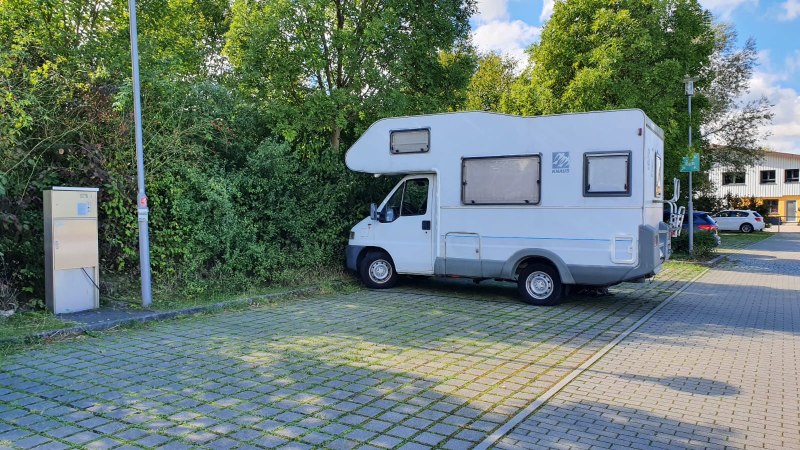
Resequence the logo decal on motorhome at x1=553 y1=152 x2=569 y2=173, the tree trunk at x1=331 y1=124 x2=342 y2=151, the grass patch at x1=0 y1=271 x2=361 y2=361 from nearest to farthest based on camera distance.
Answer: the grass patch at x1=0 y1=271 x2=361 y2=361
the logo decal on motorhome at x1=553 y1=152 x2=569 y2=173
the tree trunk at x1=331 y1=124 x2=342 y2=151

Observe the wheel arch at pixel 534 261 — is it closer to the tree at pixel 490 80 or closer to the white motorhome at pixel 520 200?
the white motorhome at pixel 520 200

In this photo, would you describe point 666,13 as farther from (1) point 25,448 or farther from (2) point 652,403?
(1) point 25,448

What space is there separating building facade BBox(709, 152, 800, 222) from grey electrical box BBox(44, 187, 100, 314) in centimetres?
6437

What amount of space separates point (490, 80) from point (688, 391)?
24.7 metres

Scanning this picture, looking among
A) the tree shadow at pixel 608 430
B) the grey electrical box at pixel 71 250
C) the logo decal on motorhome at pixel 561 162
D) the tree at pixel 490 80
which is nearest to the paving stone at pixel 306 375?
the tree shadow at pixel 608 430

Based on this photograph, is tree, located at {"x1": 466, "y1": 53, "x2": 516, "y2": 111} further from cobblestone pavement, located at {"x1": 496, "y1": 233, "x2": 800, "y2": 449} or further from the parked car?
the parked car

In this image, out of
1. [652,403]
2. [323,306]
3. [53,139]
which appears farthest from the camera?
[323,306]

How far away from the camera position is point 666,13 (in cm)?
1706

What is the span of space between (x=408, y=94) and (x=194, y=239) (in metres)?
6.21

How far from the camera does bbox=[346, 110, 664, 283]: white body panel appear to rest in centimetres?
888

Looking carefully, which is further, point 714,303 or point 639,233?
point 714,303

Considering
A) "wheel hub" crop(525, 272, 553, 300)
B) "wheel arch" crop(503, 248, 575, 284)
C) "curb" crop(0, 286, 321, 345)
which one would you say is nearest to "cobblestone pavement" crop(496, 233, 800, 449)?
"wheel arch" crop(503, 248, 575, 284)

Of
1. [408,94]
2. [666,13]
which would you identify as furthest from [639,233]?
[666,13]

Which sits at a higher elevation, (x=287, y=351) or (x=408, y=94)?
(x=408, y=94)
